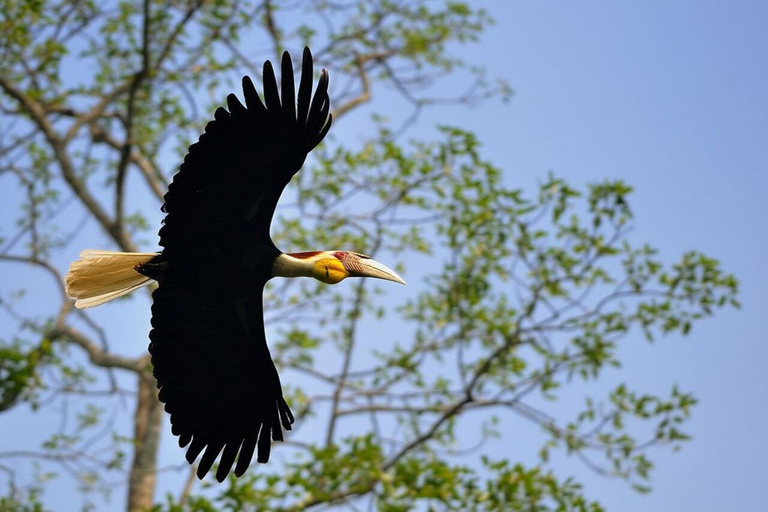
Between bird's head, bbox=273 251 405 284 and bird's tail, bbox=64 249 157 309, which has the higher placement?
bird's head, bbox=273 251 405 284

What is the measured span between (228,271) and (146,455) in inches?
229

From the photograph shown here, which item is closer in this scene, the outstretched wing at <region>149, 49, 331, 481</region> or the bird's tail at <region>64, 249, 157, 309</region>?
the outstretched wing at <region>149, 49, 331, 481</region>

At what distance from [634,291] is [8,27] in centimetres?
541

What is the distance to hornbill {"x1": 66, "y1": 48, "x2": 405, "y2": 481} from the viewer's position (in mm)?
3803

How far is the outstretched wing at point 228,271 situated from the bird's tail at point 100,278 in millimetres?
214

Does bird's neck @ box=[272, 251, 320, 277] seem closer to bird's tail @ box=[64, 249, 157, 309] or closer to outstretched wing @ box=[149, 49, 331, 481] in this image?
outstretched wing @ box=[149, 49, 331, 481]

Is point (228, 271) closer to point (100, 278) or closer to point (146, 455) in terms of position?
point (100, 278)

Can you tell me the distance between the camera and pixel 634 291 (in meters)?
7.57

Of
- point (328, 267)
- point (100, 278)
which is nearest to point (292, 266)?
point (328, 267)

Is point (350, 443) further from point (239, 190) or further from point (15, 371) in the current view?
point (239, 190)

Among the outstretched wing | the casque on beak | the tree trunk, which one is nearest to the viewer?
the outstretched wing

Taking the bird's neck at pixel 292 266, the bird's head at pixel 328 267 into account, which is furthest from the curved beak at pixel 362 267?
the bird's neck at pixel 292 266

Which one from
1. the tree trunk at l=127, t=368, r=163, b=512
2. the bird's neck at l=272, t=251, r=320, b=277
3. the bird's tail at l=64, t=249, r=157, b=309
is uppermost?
the tree trunk at l=127, t=368, r=163, b=512

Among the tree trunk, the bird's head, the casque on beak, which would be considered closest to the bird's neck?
the bird's head
